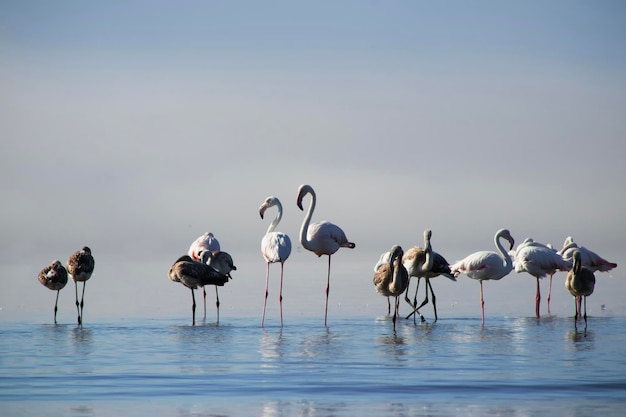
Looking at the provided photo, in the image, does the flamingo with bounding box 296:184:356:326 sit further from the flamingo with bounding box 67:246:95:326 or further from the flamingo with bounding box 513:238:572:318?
the flamingo with bounding box 67:246:95:326

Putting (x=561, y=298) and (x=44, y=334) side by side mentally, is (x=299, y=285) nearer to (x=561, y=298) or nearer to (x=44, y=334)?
(x=561, y=298)

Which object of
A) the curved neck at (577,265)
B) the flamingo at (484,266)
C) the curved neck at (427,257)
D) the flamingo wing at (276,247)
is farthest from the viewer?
the flamingo at (484,266)

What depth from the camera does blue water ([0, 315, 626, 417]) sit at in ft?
27.8

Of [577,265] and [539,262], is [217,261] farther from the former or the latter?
[577,265]

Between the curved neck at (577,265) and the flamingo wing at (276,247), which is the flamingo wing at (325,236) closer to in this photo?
the flamingo wing at (276,247)

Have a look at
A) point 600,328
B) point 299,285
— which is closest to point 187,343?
point 600,328

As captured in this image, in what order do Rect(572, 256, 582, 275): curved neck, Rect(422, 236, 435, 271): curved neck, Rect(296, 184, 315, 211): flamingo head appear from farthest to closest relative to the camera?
Rect(296, 184, 315, 211): flamingo head < Rect(422, 236, 435, 271): curved neck < Rect(572, 256, 582, 275): curved neck

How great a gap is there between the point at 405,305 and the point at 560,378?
11.0 m

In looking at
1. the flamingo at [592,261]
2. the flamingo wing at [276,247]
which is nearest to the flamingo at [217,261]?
the flamingo wing at [276,247]

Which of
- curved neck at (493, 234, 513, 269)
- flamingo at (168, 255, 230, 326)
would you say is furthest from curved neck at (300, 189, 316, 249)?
curved neck at (493, 234, 513, 269)

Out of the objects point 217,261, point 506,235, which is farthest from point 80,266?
point 506,235

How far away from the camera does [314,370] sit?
10.5m

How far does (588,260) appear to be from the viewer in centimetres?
1961

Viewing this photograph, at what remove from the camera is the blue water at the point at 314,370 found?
8477 mm
